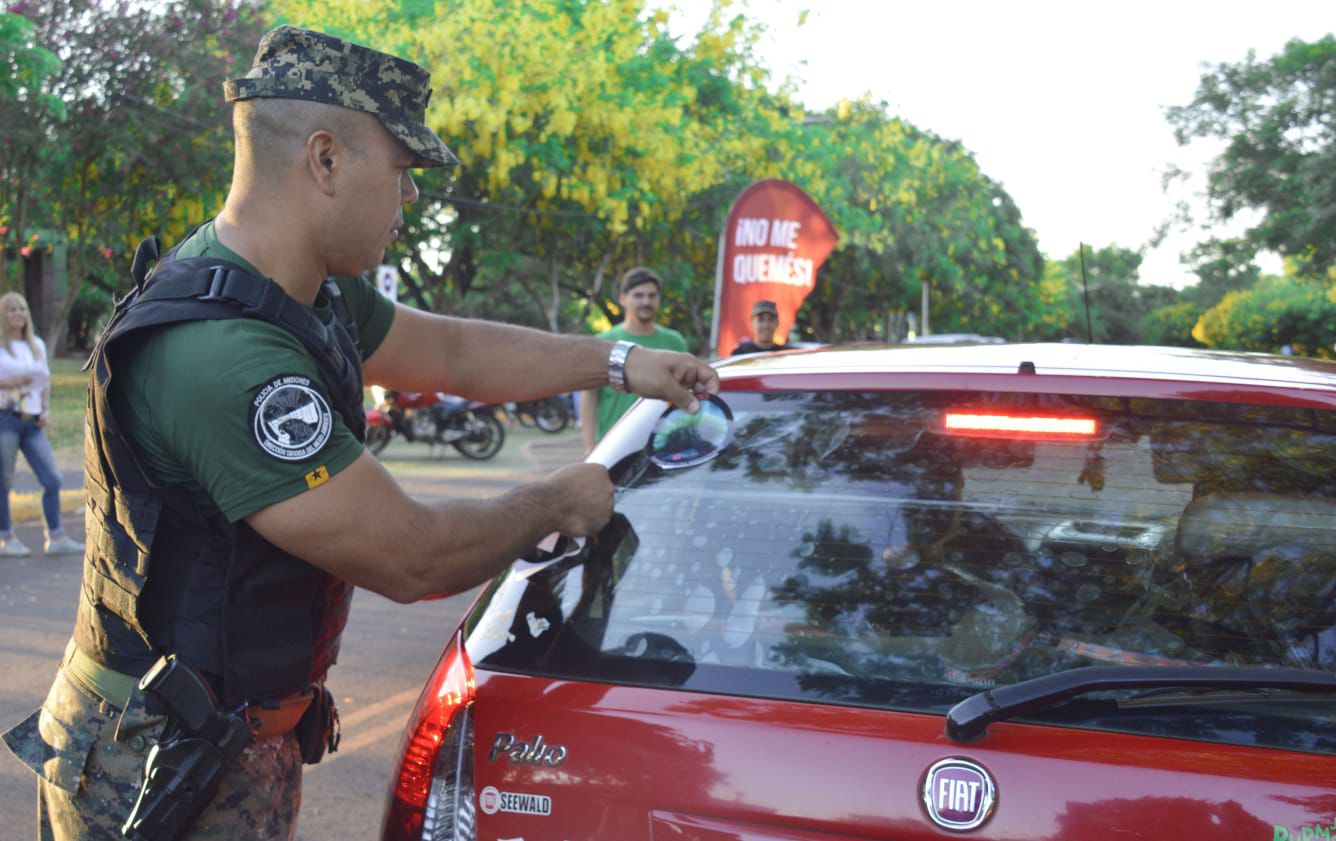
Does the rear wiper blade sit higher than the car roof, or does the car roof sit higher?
the car roof

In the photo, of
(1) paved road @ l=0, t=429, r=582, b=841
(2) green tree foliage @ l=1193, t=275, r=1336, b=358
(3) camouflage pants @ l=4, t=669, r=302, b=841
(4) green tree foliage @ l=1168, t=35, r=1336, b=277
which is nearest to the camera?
(3) camouflage pants @ l=4, t=669, r=302, b=841

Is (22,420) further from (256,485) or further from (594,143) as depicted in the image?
(594,143)

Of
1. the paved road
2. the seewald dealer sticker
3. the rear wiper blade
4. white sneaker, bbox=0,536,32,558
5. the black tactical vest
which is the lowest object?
the paved road

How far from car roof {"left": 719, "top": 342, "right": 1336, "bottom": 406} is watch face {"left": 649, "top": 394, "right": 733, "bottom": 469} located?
0.07 metres

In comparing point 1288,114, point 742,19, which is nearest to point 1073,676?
point 742,19

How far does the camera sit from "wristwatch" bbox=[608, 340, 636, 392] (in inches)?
112

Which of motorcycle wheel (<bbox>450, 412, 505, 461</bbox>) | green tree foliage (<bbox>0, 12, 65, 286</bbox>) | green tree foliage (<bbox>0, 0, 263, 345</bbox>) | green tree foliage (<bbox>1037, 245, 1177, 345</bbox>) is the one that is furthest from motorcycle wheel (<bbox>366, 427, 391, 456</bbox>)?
green tree foliage (<bbox>1037, 245, 1177, 345</bbox>)

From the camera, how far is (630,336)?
7.94m

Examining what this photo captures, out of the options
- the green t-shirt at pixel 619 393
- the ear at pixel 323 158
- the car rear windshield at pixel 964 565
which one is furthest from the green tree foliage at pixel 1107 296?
the ear at pixel 323 158

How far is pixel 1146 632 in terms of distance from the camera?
2.11 meters

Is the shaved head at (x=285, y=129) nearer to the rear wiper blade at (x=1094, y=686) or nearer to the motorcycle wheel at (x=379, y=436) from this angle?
the rear wiper blade at (x=1094, y=686)

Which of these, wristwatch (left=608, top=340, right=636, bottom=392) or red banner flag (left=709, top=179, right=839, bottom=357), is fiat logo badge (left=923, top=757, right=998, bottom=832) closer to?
wristwatch (left=608, top=340, right=636, bottom=392)

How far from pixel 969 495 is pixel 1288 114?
32.6 meters

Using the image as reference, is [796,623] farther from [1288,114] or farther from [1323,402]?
[1288,114]
